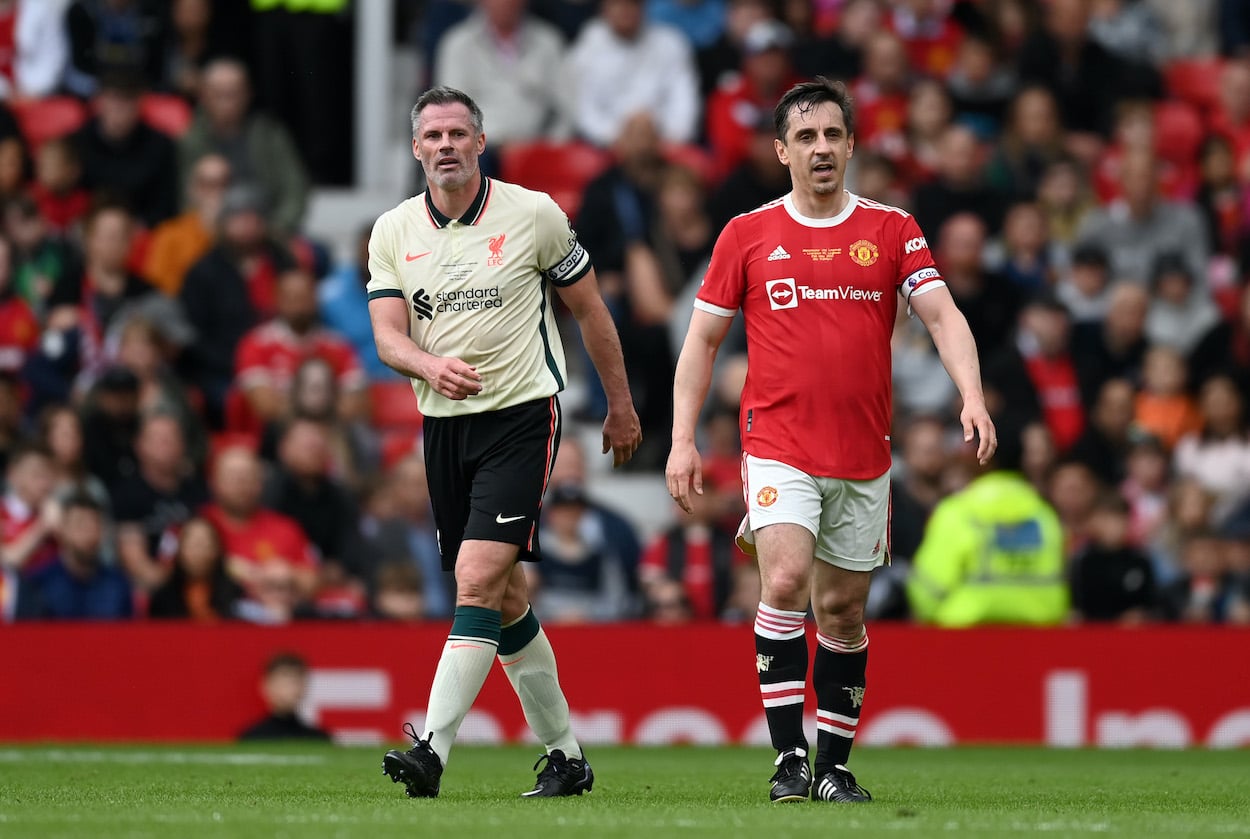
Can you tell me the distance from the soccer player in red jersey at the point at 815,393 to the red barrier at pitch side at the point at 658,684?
4927mm

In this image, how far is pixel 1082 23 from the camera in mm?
18562

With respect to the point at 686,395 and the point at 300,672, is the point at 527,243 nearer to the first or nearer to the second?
the point at 686,395

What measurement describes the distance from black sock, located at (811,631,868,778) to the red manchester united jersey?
0.71m

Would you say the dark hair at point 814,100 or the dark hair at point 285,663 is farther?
the dark hair at point 285,663

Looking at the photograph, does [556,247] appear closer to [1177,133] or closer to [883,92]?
[883,92]

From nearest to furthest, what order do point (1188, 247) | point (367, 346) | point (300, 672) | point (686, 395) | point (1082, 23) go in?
point (686, 395), point (300, 672), point (367, 346), point (1188, 247), point (1082, 23)

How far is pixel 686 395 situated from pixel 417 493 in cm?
651

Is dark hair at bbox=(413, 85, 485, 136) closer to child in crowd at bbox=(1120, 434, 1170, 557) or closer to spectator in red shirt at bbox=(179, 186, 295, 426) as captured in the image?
spectator in red shirt at bbox=(179, 186, 295, 426)

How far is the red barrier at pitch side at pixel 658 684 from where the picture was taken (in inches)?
512

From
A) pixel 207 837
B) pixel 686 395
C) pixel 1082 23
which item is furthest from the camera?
pixel 1082 23

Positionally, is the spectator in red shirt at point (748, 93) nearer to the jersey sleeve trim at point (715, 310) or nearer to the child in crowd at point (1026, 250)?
the child in crowd at point (1026, 250)

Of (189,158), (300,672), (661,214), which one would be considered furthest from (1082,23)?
(300,672)

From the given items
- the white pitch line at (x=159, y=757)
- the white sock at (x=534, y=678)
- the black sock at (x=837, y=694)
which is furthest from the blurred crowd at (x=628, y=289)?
the white sock at (x=534, y=678)

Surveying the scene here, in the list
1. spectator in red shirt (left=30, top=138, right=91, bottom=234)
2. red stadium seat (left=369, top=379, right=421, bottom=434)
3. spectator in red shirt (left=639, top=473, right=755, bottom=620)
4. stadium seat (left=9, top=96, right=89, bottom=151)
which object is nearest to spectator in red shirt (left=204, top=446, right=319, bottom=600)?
red stadium seat (left=369, top=379, right=421, bottom=434)
